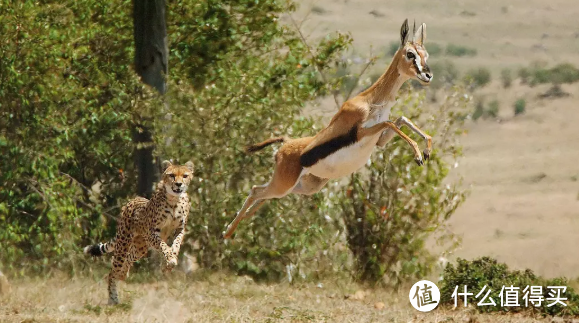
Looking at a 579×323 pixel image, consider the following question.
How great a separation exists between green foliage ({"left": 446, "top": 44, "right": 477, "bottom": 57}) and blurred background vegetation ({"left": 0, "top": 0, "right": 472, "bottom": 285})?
26512 mm

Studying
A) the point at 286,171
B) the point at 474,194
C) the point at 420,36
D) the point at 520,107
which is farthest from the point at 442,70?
the point at 420,36

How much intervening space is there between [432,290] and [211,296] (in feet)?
7.77

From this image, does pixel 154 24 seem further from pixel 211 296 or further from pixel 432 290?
pixel 432 290

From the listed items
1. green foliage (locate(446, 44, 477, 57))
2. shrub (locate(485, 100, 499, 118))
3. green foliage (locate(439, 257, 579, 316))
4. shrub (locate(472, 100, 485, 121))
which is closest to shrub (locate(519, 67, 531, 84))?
green foliage (locate(446, 44, 477, 57))

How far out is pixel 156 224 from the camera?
11.6 m

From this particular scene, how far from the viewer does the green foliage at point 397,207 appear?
14992mm

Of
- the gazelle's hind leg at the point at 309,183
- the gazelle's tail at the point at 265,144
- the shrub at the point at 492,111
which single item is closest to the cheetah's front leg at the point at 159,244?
the gazelle's tail at the point at 265,144

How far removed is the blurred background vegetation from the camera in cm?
1478

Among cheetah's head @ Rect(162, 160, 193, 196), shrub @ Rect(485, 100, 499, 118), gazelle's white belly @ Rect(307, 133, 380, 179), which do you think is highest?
gazelle's white belly @ Rect(307, 133, 380, 179)

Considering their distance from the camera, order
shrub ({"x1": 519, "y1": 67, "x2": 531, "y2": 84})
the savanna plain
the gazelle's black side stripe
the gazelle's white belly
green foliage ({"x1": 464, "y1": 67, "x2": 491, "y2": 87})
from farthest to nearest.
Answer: shrub ({"x1": 519, "y1": 67, "x2": 531, "y2": 84}), green foliage ({"x1": 464, "y1": 67, "x2": 491, "y2": 87}), the savanna plain, the gazelle's black side stripe, the gazelle's white belly

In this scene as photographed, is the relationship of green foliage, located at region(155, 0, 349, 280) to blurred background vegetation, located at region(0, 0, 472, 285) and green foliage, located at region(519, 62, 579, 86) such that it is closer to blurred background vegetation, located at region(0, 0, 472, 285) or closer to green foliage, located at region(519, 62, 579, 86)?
blurred background vegetation, located at region(0, 0, 472, 285)

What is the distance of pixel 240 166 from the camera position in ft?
49.3

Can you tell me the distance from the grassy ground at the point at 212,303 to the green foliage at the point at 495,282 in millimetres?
245

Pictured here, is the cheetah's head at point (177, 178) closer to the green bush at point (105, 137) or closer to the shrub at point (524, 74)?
the green bush at point (105, 137)
